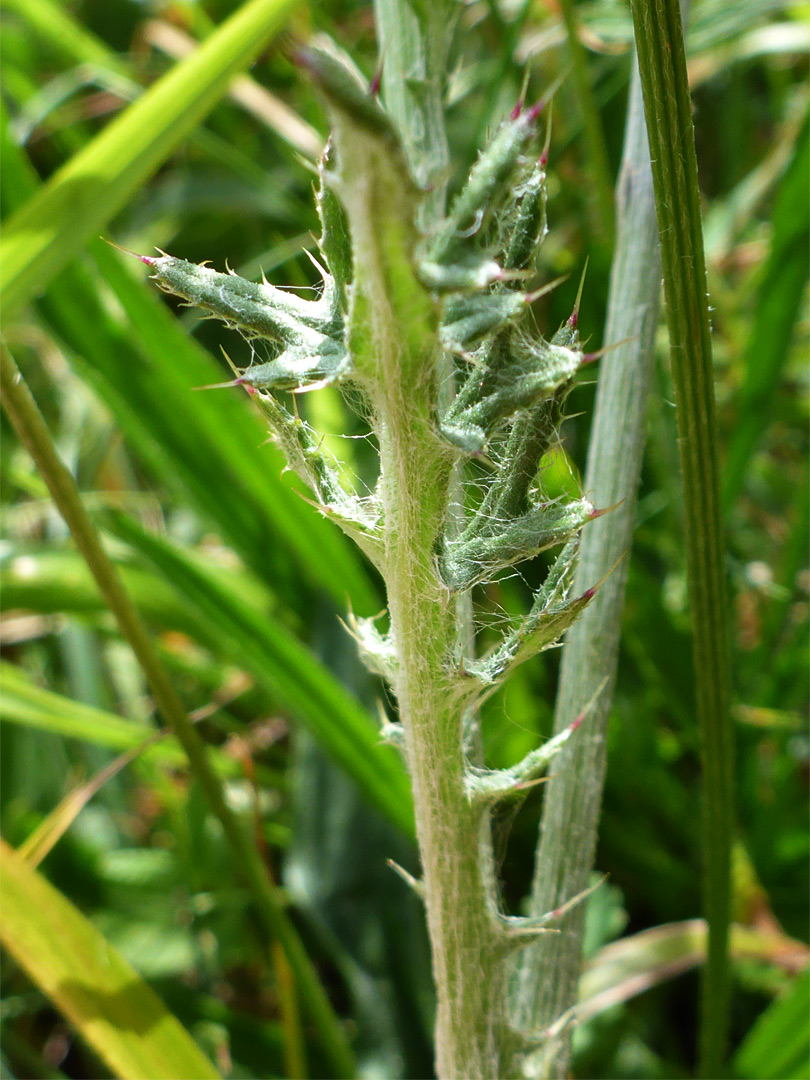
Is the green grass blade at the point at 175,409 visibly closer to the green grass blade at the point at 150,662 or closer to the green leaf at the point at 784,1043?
the green grass blade at the point at 150,662

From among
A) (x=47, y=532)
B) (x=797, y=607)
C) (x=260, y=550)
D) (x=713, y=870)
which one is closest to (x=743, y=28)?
(x=797, y=607)

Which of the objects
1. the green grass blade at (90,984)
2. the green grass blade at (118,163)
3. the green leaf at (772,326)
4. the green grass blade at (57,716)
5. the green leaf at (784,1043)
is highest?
the green grass blade at (118,163)

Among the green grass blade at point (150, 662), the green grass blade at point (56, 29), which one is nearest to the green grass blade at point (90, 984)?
the green grass blade at point (150, 662)

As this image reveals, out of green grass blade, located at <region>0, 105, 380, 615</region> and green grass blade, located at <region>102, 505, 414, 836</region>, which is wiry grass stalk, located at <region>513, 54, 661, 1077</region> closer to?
green grass blade, located at <region>102, 505, 414, 836</region>

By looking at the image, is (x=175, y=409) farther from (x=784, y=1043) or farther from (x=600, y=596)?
(x=784, y=1043)

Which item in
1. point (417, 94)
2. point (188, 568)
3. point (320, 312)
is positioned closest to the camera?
point (320, 312)

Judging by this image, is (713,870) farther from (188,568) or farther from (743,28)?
(743,28)
